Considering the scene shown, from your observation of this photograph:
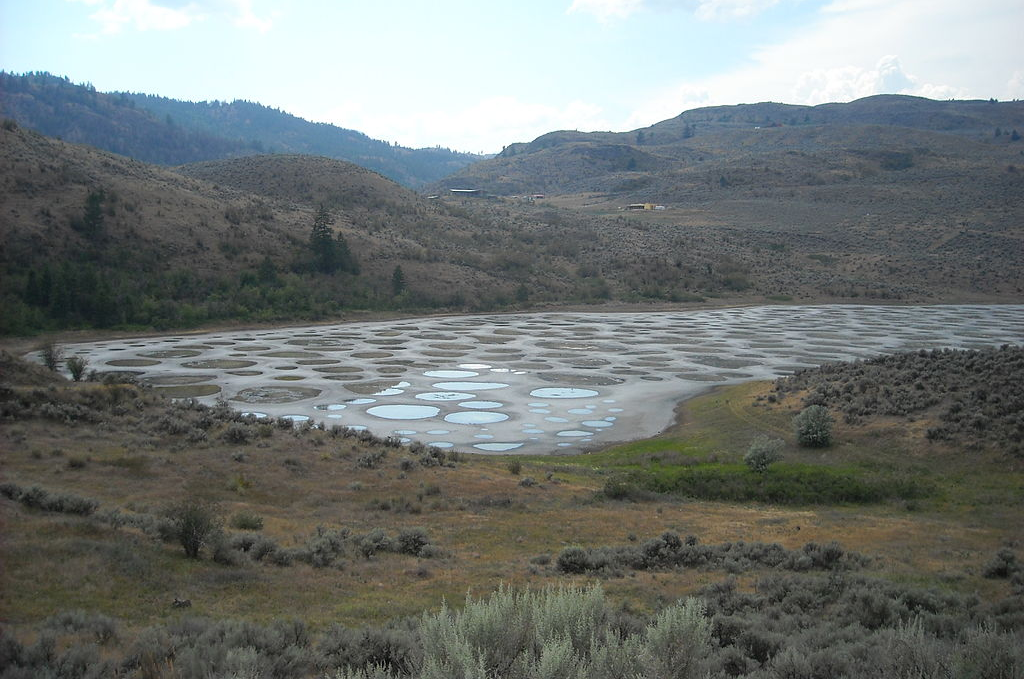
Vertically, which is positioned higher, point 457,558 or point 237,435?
point 237,435

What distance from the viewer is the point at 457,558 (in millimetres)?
12039

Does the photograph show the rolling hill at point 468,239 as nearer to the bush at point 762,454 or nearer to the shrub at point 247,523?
the shrub at point 247,523

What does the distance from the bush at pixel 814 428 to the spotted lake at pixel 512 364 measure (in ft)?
18.4

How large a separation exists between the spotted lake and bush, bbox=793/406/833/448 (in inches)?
220

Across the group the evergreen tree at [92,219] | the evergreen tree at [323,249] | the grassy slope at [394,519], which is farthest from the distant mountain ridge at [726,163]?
the grassy slope at [394,519]

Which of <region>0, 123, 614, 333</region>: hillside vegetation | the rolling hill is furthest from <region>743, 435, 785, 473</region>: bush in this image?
<region>0, 123, 614, 333</region>: hillside vegetation

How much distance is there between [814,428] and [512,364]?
19.7 meters

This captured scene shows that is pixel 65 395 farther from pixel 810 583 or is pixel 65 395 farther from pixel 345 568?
pixel 810 583

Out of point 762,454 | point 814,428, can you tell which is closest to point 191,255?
point 814,428

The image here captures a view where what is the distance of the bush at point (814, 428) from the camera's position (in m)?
22.6

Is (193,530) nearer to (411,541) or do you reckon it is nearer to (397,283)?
(411,541)

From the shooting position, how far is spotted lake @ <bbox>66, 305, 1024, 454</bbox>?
27.8m

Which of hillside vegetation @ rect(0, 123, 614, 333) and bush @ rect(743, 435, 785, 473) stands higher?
hillside vegetation @ rect(0, 123, 614, 333)

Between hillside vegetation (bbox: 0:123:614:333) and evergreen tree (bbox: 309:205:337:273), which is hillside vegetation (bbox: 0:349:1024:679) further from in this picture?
evergreen tree (bbox: 309:205:337:273)
